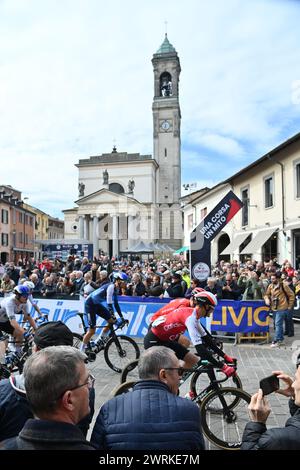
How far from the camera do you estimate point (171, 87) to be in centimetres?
8475

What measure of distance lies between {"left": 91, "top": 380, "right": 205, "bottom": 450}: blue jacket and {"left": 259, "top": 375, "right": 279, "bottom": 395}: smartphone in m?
0.42

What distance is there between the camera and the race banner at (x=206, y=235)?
12.4 meters

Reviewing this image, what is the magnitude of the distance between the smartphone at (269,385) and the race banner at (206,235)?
32.9 ft

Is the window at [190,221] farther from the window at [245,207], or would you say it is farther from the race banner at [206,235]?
the race banner at [206,235]

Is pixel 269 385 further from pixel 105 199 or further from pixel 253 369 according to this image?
pixel 105 199

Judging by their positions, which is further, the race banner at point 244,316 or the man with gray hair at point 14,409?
the race banner at point 244,316

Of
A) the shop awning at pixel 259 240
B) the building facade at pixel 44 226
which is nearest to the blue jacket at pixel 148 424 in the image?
the shop awning at pixel 259 240

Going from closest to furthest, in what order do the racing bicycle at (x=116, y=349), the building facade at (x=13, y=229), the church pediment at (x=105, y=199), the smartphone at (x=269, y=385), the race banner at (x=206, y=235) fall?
the smartphone at (x=269, y=385)
the racing bicycle at (x=116, y=349)
the race banner at (x=206, y=235)
the building facade at (x=13, y=229)
the church pediment at (x=105, y=199)

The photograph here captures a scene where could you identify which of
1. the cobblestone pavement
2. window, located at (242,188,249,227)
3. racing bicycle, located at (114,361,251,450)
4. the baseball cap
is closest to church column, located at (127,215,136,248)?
window, located at (242,188,249,227)

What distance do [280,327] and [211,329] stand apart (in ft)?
5.92

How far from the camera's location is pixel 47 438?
167 cm

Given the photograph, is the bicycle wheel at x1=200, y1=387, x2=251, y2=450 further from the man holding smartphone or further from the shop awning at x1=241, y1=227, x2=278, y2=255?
the shop awning at x1=241, y1=227, x2=278, y2=255

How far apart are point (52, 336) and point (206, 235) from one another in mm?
9419

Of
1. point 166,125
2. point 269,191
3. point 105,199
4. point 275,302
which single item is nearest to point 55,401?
point 275,302
